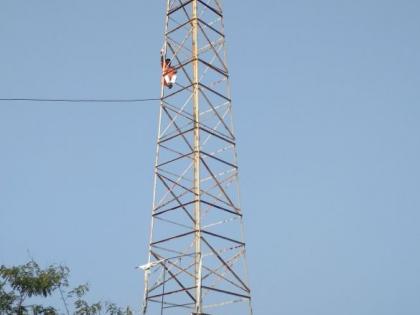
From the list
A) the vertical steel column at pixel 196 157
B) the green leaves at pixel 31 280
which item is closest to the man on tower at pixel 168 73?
the vertical steel column at pixel 196 157

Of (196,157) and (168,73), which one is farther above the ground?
(168,73)

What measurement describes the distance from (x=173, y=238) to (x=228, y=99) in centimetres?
643

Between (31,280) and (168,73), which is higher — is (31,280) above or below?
below

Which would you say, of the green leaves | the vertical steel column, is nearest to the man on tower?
the vertical steel column

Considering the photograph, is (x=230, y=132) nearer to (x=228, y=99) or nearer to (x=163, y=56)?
(x=228, y=99)

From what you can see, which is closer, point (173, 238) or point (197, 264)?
point (197, 264)

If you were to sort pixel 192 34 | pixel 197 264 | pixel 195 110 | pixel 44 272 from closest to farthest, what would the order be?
1. pixel 44 272
2. pixel 197 264
3. pixel 195 110
4. pixel 192 34

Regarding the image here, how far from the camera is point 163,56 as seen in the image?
2714cm

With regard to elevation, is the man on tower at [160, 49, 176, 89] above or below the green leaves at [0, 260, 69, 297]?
above

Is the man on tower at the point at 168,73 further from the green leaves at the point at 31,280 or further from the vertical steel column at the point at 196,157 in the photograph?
the green leaves at the point at 31,280

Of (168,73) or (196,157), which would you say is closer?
(196,157)

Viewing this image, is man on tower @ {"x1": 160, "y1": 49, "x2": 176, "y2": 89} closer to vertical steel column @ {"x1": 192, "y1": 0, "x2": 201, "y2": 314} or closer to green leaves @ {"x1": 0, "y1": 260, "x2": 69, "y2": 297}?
vertical steel column @ {"x1": 192, "y1": 0, "x2": 201, "y2": 314}

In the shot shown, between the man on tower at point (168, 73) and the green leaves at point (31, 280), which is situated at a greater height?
the man on tower at point (168, 73)

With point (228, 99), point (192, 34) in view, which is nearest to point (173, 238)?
point (228, 99)
